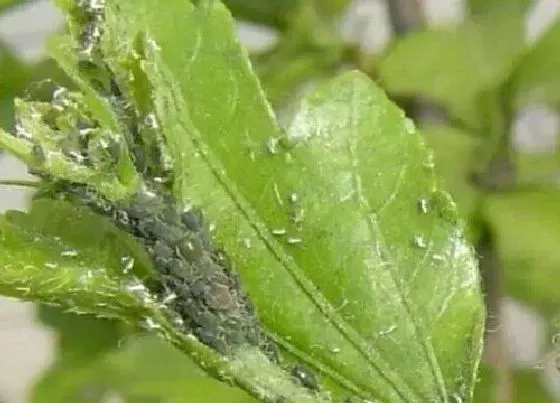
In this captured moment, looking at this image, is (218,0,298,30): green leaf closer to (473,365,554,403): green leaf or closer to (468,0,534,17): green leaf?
(468,0,534,17): green leaf

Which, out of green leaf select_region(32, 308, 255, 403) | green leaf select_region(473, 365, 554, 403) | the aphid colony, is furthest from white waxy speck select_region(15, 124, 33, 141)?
green leaf select_region(473, 365, 554, 403)

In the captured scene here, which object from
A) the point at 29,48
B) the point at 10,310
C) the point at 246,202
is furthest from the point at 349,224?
the point at 10,310

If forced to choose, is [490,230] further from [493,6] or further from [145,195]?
[145,195]

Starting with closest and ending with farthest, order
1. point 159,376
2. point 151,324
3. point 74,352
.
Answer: point 151,324
point 159,376
point 74,352

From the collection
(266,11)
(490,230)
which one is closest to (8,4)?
(266,11)

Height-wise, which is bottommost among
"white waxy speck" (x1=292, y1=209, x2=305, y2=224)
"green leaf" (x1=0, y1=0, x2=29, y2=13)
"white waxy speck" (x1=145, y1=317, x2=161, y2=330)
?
"white waxy speck" (x1=145, y1=317, x2=161, y2=330)

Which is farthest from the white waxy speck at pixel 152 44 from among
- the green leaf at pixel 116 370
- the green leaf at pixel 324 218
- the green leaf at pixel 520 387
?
the green leaf at pixel 520 387

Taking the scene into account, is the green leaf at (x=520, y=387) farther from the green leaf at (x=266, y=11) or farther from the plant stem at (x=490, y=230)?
the green leaf at (x=266, y=11)
